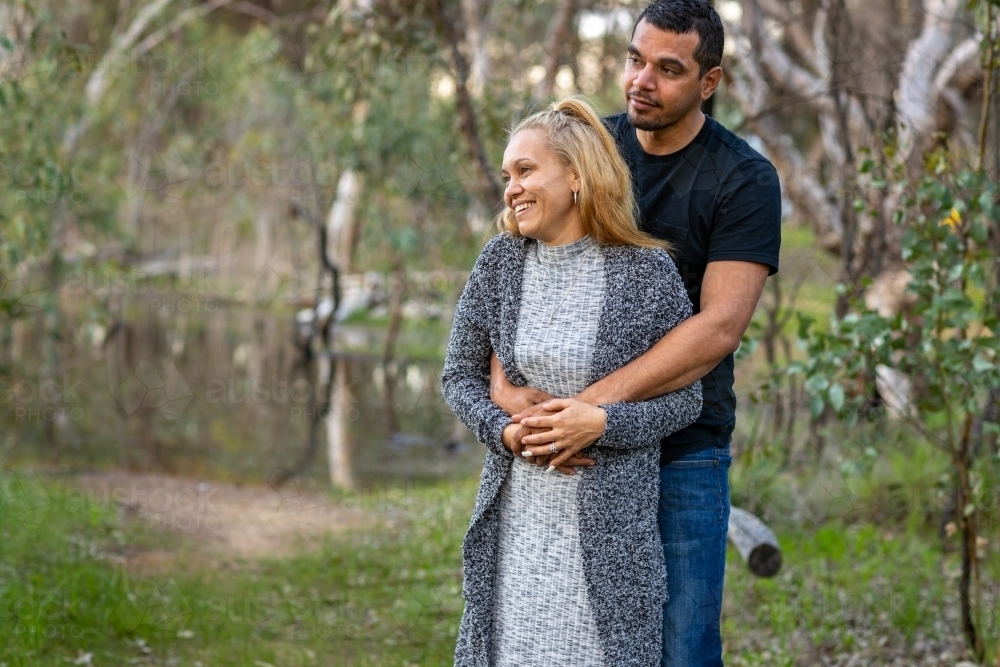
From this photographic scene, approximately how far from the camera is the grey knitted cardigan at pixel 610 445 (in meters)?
1.97

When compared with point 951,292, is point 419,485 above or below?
below

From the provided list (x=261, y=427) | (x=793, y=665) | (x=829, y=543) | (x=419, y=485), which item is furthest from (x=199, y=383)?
(x=793, y=665)

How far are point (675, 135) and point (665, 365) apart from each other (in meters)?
0.50

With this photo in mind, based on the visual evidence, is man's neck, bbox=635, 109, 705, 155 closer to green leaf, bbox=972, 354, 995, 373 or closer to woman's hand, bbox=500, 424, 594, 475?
woman's hand, bbox=500, 424, 594, 475

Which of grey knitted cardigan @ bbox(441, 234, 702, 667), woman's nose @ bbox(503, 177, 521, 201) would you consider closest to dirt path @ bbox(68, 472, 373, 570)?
grey knitted cardigan @ bbox(441, 234, 702, 667)

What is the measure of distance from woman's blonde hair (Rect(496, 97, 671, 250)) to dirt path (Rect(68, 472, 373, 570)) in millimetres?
3607

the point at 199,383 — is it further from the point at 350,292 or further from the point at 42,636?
the point at 42,636

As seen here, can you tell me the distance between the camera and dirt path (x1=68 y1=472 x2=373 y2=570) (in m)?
5.66

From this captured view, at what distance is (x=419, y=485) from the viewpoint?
780 cm

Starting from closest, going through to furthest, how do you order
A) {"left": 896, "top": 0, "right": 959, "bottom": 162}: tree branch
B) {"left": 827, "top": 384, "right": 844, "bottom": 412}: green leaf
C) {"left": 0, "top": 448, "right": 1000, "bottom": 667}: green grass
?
{"left": 827, "top": 384, "right": 844, "bottom": 412}: green leaf < {"left": 0, "top": 448, "right": 1000, "bottom": 667}: green grass < {"left": 896, "top": 0, "right": 959, "bottom": 162}: tree branch

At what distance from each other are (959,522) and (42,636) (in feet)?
9.56

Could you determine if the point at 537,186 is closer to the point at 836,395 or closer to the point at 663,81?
the point at 663,81
